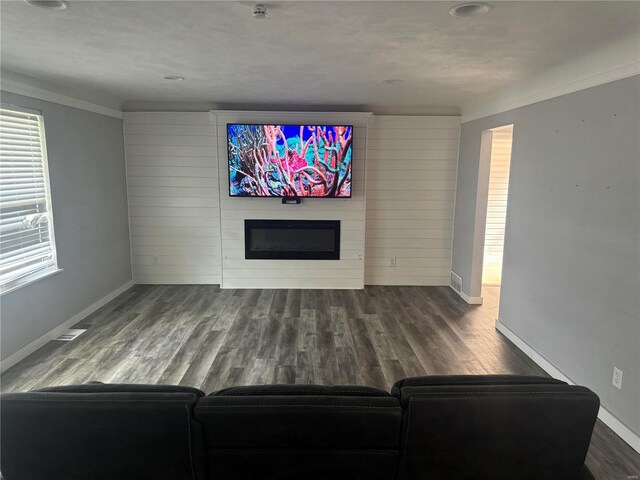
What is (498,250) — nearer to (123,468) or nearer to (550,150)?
(550,150)

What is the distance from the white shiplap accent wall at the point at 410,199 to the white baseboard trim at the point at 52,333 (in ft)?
11.0

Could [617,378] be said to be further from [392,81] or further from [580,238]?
[392,81]

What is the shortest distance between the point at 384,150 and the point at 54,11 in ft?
13.4

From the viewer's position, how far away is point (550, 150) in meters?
3.31

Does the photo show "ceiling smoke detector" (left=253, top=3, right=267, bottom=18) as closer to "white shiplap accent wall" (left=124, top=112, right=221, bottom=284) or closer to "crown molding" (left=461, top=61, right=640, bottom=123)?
"crown molding" (left=461, top=61, right=640, bottom=123)

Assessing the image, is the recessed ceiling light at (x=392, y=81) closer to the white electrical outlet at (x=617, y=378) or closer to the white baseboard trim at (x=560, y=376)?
the white baseboard trim at (x=560, y=376)

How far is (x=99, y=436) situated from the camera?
4.55 ft

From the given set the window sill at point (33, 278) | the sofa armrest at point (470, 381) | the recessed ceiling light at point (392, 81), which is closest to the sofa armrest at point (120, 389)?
the sofa armrest at point (470, 381)

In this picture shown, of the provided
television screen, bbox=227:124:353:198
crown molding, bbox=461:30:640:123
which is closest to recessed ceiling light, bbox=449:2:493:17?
crown molding, bbox=461:30:640:123

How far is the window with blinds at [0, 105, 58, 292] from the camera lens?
10.8 ft

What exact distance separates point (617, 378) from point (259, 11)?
3003 millimetres

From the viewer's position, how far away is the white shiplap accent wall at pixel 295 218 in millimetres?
5195

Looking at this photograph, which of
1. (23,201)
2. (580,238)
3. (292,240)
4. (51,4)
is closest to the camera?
(51,4)

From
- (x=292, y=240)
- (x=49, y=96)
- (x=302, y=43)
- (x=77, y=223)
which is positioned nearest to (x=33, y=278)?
(x=77, y=223)
